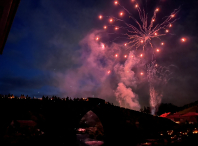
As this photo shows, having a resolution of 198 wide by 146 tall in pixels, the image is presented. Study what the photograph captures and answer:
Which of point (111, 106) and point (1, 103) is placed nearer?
point (1, 103)

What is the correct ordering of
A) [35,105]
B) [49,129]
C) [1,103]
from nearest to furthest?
[1,103], [35,105], [49,129]

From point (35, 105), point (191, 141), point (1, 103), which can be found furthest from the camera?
point (35, 105)

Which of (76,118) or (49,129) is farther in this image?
(76,118)

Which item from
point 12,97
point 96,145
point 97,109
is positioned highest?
point 12,97

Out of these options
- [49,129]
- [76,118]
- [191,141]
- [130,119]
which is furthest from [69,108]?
[191,141]

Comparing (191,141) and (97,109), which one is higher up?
(97,109)

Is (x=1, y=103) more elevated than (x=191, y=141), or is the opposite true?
(x=1, y=103)

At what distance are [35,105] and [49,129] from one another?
428 cm

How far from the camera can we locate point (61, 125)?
21.7 meters

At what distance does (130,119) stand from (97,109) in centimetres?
741

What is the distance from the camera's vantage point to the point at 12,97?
695 inches

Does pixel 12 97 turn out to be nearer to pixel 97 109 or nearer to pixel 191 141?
pixel 97 109

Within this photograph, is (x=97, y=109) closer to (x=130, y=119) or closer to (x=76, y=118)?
(x=76, y=118)

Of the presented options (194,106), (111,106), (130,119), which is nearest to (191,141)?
(111,106)
